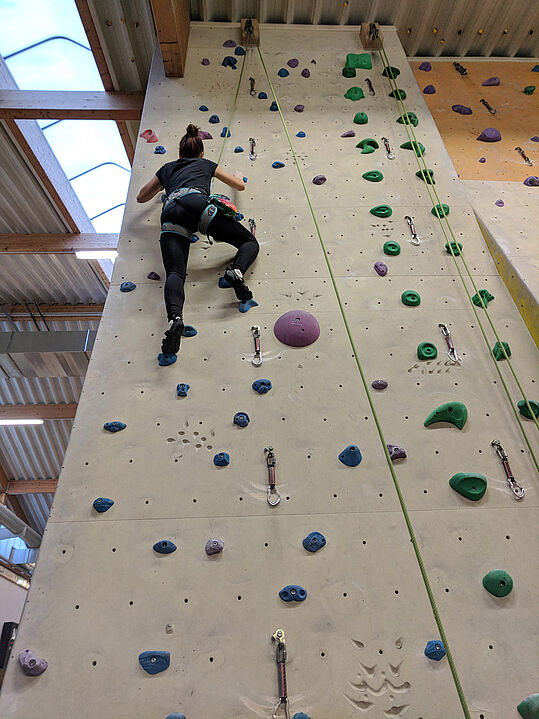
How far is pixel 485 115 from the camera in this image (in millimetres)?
3834

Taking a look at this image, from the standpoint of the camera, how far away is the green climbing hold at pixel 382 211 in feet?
9.43

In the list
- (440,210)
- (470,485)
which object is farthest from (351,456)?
(440,210)

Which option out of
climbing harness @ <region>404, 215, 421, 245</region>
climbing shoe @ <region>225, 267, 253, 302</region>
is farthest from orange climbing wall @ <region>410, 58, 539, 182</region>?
climbing shoe @ <region>225, 267, 253, 302</region>

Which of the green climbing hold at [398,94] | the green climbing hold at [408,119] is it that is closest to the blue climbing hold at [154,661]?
the green climbing hold at [408,119]

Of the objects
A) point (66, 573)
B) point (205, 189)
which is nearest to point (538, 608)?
point (66, 573)

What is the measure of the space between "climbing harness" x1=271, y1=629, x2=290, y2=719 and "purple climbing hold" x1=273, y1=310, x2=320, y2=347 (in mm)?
1198

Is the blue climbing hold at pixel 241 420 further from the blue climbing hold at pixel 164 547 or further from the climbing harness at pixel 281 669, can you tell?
the climbing harness at pixel 281 669

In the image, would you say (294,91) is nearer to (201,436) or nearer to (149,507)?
(201,436)

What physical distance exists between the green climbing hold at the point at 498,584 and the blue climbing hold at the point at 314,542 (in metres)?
0.56

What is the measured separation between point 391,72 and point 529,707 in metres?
3.88

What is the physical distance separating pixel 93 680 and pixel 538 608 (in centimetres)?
143

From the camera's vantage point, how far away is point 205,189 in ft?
8.20

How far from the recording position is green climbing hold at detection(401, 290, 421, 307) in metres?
2.48

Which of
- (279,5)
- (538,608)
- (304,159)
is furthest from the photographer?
(279,5)
